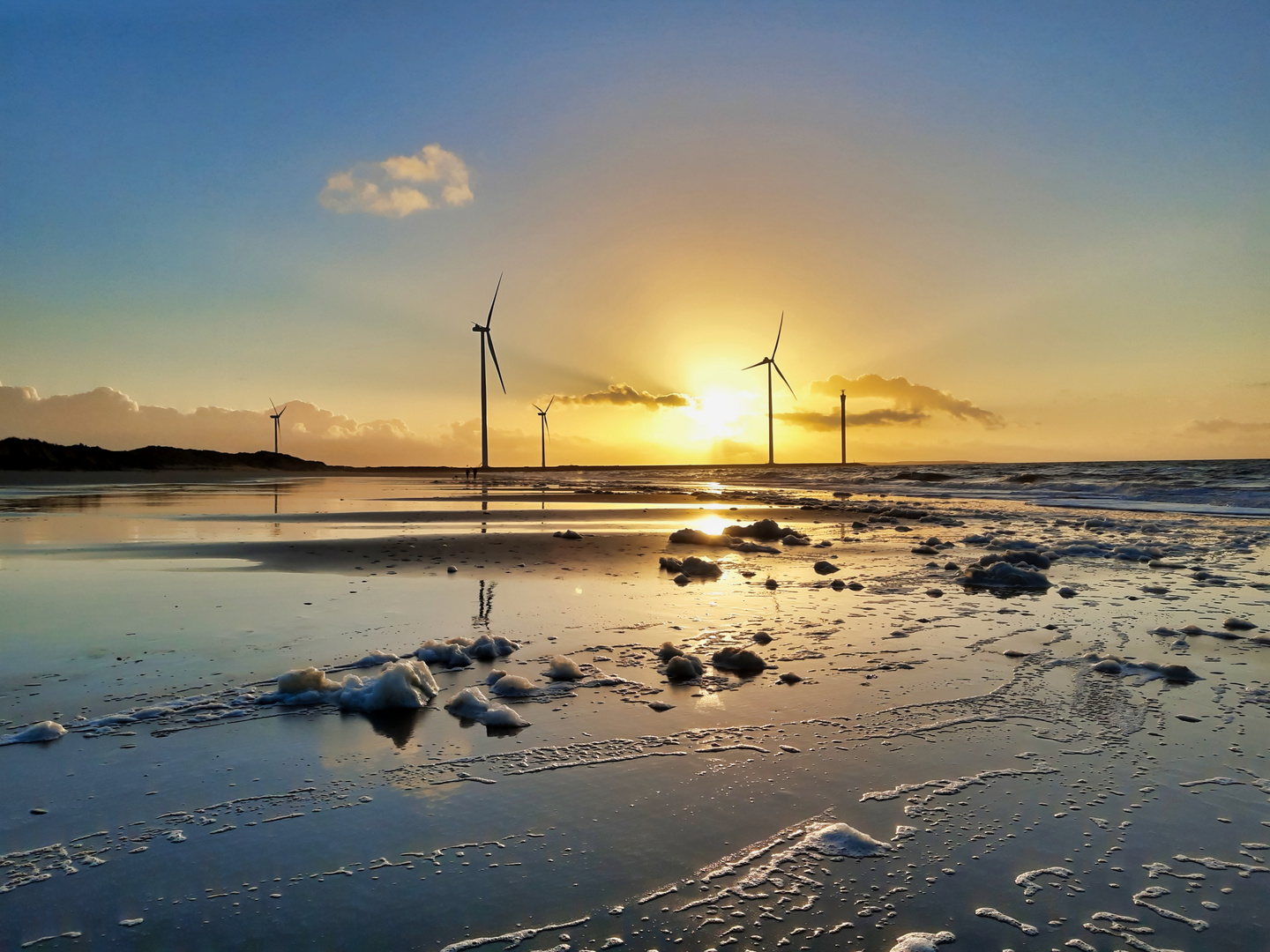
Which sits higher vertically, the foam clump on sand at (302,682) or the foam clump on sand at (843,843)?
the foam clump on sand at (302,682)

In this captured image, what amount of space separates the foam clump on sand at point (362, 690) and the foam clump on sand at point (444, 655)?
0.64 metres

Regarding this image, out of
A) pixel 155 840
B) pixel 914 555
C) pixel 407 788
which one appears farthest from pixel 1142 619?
pixel 155 840

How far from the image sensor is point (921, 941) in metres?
2.35

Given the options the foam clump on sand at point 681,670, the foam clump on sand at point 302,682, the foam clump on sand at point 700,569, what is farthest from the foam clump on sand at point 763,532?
the foam clump on sand at point 302,682

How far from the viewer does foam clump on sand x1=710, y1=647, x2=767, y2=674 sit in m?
5.34

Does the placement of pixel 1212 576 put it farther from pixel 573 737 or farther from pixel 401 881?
pixel 401 881

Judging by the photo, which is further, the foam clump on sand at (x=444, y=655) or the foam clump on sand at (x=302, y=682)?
the foam clump on sand at (x=444, y=655)

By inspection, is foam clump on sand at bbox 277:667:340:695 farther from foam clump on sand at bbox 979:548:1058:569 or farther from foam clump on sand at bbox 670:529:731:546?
foam clump on sand at bbox 670:529:731:546

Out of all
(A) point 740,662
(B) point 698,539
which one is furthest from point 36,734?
(B) point 698,539

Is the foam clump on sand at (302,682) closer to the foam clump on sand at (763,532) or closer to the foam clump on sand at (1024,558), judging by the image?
the foam clump on sand at (1024,558)

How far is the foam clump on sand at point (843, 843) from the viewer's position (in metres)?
2.88

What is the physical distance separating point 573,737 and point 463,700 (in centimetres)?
81

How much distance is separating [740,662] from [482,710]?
6.41ft

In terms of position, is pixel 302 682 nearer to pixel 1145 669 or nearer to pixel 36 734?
pixel 36 734
